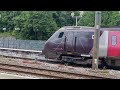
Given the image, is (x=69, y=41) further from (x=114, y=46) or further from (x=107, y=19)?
(x=107, y=19)

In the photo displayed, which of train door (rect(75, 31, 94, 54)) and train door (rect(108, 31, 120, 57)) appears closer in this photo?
train door (rect(108, 31, 120, 57))

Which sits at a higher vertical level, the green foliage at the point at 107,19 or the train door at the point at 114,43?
the green foliage at the point at 107,19

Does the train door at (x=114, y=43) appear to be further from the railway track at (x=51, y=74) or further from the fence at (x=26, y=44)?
the fence at (x=26, y=44)

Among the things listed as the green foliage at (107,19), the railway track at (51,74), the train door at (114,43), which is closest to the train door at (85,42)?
the train door at (114,43)

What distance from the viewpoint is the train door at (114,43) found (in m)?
12.2

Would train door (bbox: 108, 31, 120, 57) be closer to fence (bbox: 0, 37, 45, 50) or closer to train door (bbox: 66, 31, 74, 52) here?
train door (bbox: 66, 31, 74, 52)

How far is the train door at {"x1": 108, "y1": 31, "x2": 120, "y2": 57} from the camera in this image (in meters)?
12.2

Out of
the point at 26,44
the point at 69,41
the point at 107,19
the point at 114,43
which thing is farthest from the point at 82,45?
the point at 107,19

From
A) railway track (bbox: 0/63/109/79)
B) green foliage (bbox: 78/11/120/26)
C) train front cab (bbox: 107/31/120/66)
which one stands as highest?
green foliage (bbox: 78/11/120/26)

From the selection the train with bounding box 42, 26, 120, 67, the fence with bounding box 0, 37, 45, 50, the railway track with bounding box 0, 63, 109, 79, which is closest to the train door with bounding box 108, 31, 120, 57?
the train with bounding box 42, 26, 120, 67

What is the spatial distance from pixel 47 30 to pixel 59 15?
217 inches

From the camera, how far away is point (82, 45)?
1305 cm

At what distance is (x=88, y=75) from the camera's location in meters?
9.27
